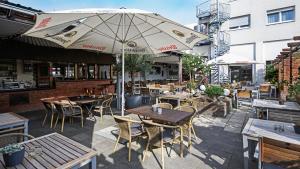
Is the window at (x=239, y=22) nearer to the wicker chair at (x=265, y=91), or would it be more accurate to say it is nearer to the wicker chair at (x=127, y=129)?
the wicker chair at (x=265, y=91)

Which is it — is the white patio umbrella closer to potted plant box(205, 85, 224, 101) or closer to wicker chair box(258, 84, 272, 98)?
potted plant box(205, 85, 224, 101)

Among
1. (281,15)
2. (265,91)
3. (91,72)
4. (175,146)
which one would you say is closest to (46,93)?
(91,72)

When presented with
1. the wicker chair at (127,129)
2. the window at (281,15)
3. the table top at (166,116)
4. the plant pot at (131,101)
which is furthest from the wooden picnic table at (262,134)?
the window at (281,15)

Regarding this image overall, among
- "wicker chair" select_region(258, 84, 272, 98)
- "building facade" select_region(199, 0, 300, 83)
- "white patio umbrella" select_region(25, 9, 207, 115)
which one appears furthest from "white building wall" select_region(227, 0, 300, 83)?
"white patio umbrella" select_region(25, 9, 207, 115)

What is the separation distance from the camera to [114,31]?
4.82m

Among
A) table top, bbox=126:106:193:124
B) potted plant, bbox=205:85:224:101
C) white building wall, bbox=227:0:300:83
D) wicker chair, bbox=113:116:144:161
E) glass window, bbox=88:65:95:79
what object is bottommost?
wicker chair, bbox=113:116:144:161

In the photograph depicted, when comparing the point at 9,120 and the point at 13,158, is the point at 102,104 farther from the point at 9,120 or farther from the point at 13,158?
the point at 13,158

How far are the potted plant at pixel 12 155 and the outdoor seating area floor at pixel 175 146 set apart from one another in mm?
1641

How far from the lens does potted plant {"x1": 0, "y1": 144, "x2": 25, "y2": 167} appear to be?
5.67ft

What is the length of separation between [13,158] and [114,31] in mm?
3684

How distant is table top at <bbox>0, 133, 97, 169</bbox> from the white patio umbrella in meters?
1.95

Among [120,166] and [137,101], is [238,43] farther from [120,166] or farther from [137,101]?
[120,166]

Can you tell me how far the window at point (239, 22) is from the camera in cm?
1603

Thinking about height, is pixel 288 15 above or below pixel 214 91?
above
